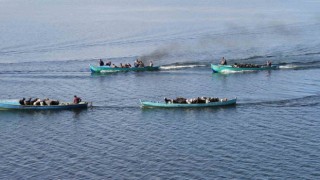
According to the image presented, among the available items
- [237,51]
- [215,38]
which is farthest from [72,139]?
[215,38]

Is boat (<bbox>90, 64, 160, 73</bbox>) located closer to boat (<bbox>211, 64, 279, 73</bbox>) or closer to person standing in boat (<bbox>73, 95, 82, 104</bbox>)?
boat (<bbox>211, 64, 279, 73</bbox>)

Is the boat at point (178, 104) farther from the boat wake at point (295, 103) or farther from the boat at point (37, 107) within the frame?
the boat at point (37, 107)

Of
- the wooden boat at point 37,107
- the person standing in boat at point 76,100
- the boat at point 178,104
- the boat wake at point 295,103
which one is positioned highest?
the person standing in boat at point 76,100

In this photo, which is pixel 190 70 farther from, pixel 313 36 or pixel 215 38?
pixel 313 36

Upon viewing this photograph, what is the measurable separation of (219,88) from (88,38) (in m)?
49.8

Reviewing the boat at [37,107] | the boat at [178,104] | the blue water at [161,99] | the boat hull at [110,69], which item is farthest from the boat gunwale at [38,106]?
the boat hull at [110,69]

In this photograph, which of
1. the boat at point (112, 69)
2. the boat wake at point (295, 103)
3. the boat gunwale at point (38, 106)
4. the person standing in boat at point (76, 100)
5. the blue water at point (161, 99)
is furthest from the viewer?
the boat at point (112, 69)

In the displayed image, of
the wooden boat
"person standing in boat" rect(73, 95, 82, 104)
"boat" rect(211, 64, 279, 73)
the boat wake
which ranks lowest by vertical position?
the boat wake

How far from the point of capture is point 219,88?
90.1 metres

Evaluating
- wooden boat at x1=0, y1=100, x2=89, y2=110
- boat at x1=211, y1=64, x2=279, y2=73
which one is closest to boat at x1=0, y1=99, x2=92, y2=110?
wooden boat at x1=0, y1=100, x2=89, y2=110

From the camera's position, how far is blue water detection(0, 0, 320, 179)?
5734cm

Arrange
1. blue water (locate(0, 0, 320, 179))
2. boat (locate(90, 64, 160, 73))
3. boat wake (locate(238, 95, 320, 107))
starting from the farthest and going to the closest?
1. boat (locate(90, 64, 160, 73))
2. boat wake (locate(238, 95, 320, 107))
3. blue water (locate(0, 0, 320, 179))

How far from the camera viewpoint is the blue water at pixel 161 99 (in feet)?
188

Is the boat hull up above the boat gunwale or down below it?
above
